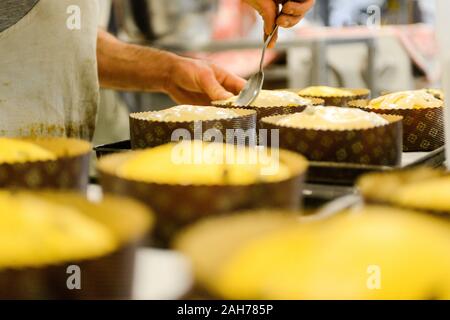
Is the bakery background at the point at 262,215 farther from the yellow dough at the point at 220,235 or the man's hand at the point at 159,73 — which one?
the man's hand at the point at 159,73

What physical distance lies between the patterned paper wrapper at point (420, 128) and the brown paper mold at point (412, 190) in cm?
65

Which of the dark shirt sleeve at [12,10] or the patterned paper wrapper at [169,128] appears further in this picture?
the dark shirt sleeve at [12,10]

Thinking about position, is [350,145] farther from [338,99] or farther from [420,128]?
[338,99]

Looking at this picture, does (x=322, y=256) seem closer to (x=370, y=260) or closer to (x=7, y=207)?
(x=370, y=260)

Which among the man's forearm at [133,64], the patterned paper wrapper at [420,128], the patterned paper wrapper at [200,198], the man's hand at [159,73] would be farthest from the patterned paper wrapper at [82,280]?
the man's forearm at [133,64]

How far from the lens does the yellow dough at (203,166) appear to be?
0.85 metres

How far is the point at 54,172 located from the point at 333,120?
0.58m

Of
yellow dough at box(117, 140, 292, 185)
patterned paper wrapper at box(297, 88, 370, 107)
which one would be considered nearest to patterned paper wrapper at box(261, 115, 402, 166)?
yellow dough at box(117, 140, 292, 185)

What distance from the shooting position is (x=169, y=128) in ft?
4.62

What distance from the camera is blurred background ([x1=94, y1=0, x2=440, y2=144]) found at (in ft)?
12.1

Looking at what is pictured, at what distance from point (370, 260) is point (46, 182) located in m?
0.47

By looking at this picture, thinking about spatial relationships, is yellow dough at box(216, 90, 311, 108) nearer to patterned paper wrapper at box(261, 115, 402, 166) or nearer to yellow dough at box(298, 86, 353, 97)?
yellow dough at box(298, 86, 353, 97)

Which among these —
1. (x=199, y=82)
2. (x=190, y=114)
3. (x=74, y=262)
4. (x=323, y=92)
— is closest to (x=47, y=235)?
(x=74, y=262)

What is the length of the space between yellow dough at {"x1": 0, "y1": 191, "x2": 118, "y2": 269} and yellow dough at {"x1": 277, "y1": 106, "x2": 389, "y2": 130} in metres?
0.68
